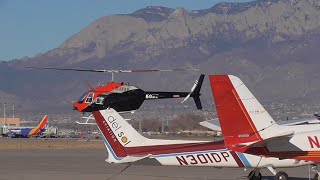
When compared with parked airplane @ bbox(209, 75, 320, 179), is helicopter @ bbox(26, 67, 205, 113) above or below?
below

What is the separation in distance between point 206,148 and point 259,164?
1.97 meters

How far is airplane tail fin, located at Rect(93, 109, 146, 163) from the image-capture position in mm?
31531

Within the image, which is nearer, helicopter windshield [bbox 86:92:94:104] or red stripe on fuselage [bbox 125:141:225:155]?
red stripe on fuselage [bbox 125:141:225:155]

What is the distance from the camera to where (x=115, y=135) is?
31641 mm

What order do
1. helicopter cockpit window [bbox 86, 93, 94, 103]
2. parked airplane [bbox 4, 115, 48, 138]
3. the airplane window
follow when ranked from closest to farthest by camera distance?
the airplane window
helicopter cockpit window [bbox 86, 93, 94, 103]
parked airplane [bbox 4, 115, 48, 138]

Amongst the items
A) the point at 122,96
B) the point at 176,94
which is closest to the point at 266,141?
the point at 176,94

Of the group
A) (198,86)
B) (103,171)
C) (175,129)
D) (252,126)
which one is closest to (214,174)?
(103,171)

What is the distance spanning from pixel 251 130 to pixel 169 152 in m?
3.28

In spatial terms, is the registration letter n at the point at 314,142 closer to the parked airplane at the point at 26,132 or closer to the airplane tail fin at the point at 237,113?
the airplane tail fin at the point at 237,113

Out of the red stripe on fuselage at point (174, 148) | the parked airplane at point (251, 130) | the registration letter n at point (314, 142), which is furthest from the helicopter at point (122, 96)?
the registration letter n at point (314, 142)

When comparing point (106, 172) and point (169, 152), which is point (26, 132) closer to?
point (106, 172)

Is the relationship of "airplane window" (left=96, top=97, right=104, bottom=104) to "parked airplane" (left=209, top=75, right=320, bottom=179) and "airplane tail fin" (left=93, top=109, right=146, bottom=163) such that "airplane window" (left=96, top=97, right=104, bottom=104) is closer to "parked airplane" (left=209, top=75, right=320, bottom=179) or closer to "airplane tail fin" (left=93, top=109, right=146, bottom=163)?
"airplane tail fin" (left=93, top=109, right=146, bottom=163)

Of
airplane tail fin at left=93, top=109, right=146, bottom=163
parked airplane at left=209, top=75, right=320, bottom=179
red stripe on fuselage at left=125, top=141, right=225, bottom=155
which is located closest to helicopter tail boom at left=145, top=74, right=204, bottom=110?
airplane tail fin at left=93, top=109, right=146, bottom=163

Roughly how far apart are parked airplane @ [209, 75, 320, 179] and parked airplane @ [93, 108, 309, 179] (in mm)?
367
